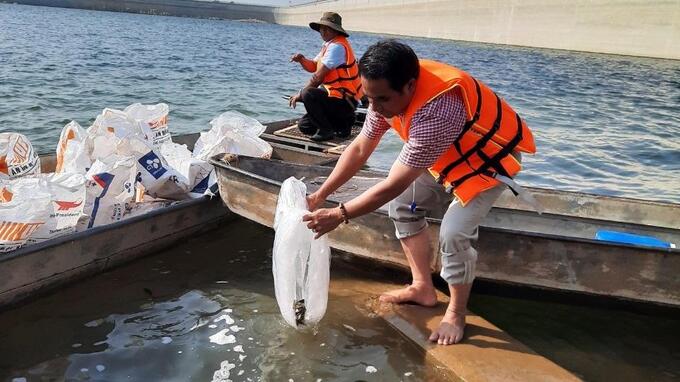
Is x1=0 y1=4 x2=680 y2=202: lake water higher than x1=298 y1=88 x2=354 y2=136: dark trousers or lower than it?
lower

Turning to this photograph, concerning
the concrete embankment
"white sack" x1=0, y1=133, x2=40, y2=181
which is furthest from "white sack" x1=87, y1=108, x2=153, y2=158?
the concrete embankment

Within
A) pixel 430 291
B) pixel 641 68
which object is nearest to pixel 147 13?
pixel 641 68

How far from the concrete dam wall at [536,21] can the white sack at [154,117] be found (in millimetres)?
37710

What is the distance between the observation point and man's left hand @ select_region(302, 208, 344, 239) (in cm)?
305

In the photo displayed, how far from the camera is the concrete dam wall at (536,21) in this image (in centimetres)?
3703

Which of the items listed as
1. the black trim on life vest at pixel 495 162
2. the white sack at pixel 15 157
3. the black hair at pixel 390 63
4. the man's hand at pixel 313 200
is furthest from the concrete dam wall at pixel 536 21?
the white sack at pixel 15 157

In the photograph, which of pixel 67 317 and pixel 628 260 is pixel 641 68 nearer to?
pixel 628 260

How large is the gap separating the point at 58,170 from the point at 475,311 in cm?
379

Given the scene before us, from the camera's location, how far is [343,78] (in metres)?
7.08

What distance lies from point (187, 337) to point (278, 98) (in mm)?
12220

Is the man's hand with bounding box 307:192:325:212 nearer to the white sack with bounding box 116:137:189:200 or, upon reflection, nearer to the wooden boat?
Answer: the wooden boat

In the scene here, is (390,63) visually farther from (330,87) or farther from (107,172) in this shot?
(330,87)

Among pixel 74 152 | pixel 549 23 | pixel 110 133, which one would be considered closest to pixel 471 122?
pixel 110 133

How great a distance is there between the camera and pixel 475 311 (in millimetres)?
4504
